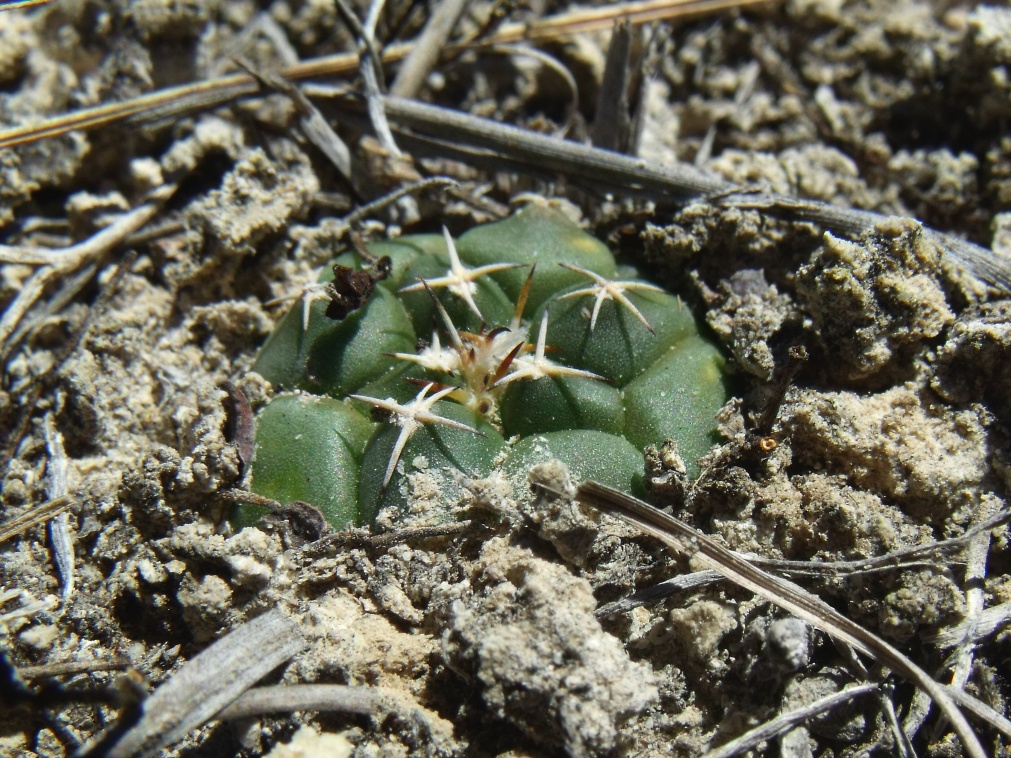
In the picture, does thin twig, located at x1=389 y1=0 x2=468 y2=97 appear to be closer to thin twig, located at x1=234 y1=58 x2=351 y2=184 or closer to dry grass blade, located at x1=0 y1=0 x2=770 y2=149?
dry grass blade, located at x1=0 y1=0 x2=770 y2=149

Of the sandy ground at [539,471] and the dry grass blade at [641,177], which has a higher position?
the dry grass blade at [641,177]

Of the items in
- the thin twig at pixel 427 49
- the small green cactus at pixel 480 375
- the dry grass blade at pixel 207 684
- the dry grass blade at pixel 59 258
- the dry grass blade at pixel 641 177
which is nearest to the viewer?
the dry grass blade at pixel 207 684

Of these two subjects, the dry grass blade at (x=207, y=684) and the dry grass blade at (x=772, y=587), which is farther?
the dry grass blade at (x=772, y=587)

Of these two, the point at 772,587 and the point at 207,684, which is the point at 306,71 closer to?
the point at 207,684

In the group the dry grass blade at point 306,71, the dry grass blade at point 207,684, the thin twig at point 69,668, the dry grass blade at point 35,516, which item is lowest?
the thin twig at point 69,668

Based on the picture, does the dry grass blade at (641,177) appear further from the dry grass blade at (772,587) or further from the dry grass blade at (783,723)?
the dry grass blade at (783,723)

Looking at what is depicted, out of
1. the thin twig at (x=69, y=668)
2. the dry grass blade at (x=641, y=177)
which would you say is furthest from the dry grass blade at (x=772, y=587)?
the thin twig at (x=69, y=668)

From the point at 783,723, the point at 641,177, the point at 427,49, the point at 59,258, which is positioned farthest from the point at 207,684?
the point at 427,49

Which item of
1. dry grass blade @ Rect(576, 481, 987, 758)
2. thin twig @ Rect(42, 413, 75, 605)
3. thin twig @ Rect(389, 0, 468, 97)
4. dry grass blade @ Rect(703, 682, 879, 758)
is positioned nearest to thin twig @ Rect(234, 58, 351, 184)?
thin twig @ Rect(389, 0, 468, 97)
